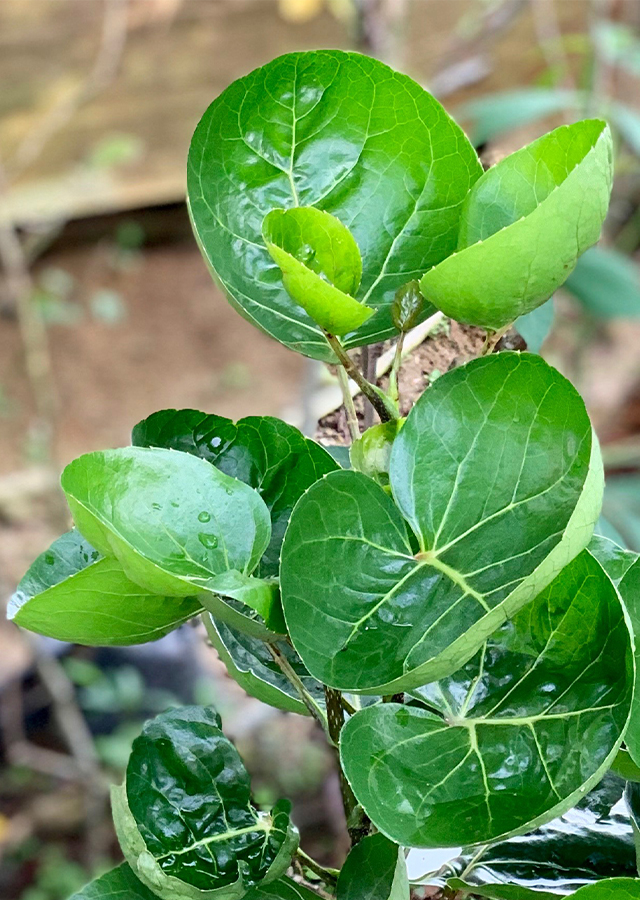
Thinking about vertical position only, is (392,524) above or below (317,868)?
above

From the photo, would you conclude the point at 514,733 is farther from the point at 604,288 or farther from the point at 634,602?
the point at 604,288

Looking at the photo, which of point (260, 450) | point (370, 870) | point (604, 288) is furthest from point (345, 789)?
point (604, 288)

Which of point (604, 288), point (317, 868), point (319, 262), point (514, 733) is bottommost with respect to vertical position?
point (604, 288)

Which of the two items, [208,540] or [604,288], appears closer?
[208,540]

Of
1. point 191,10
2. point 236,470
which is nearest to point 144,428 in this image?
point 236,470

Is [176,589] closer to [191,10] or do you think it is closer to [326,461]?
[326,461]

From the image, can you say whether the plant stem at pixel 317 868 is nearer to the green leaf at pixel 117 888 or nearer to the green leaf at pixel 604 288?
the green leaf at pixel 117 888

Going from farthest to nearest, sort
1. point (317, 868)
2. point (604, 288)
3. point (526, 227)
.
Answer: point (604, 288) < point (317, 868) < point (526, 227)
